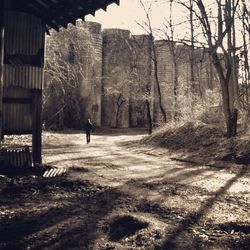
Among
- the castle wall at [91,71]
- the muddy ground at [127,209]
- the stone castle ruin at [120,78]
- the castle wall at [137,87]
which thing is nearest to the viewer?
the muddy ground at [127,209]

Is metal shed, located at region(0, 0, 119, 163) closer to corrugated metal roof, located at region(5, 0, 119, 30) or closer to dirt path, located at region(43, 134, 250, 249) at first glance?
corrugated metal roof, located at region(5, 0, 119, 30)

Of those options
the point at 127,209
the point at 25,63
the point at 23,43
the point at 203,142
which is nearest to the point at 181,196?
the point at 127,209

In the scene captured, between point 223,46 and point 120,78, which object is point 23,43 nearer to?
point 223,46

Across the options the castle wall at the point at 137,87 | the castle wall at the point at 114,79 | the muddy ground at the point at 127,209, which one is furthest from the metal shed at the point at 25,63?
the castle wall at the point at 137,87

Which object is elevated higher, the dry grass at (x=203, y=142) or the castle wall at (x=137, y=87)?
the castle wall at (x=137, y=87)

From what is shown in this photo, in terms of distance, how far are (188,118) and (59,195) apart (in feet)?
42.4

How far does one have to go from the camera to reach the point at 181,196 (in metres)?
7.86

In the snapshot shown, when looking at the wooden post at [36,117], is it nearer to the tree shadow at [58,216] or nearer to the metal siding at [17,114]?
the metal siding at [17,114]

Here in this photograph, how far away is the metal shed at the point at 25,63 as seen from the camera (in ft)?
34.8

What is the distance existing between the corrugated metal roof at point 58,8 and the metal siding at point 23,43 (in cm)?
23

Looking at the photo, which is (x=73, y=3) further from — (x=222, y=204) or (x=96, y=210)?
(x=222, y=204)

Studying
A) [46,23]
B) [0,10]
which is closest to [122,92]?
[46,23]

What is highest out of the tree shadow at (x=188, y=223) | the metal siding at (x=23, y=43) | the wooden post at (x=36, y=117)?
the metal siding at (x=23, y=43)

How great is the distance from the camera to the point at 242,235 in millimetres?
5387
